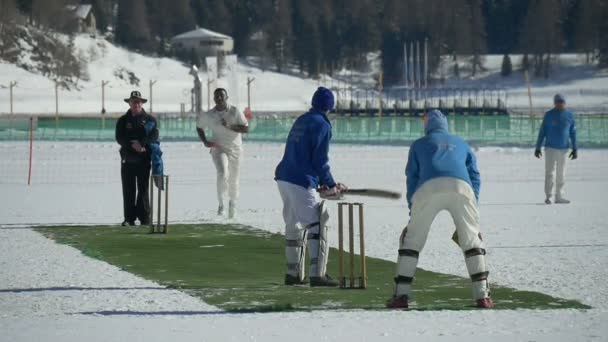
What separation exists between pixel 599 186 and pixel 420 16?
532ft

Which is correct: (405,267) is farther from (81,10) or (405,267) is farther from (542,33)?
(81,10)

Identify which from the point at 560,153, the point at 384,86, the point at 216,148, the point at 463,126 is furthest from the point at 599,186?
the point at 384,86

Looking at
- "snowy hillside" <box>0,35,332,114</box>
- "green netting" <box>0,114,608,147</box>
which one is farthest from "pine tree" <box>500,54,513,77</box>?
"green netting" <box>0,114,608,147</box>

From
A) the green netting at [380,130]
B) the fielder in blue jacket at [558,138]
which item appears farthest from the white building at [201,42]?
the fielder in blue jacket at [558,138]

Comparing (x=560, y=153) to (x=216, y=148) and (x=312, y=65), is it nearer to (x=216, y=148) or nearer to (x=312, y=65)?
(x=216, y=148)

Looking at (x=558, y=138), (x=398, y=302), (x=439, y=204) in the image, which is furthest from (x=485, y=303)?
(x=558, y=138)

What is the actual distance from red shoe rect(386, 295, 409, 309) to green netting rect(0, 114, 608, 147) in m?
44.9

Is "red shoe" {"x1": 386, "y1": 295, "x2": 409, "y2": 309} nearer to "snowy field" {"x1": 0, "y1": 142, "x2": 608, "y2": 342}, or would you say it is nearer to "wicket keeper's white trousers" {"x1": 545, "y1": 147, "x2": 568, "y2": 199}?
"snowy field" {"x1": 0, "y1": 142, "x2": 608, "y2": 342}

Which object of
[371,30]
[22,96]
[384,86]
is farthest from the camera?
[371,30]

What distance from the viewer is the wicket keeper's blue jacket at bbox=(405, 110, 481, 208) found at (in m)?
13.0

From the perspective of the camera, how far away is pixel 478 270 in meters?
13.0

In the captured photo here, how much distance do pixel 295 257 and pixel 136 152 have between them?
7299 millimetres

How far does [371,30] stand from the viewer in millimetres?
191625

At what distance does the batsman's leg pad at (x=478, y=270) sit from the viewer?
13002 millimetres
